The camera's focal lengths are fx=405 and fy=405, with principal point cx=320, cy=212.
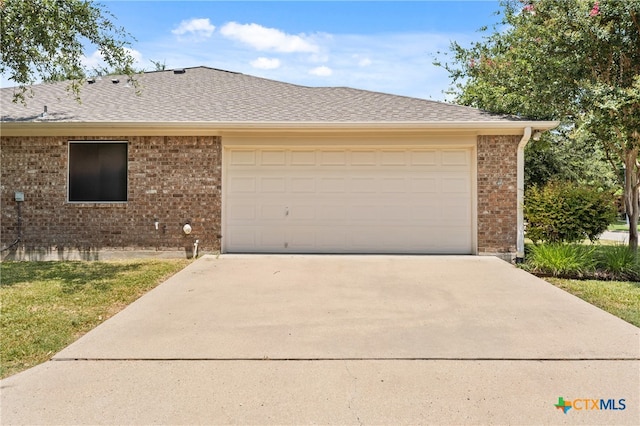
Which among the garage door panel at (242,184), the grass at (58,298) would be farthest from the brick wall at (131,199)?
the grass at (58,298)

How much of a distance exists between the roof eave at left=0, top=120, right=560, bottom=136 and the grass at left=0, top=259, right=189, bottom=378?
9.32 feet

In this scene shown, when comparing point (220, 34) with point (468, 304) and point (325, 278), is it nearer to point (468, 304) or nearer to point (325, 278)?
point (325, 278)

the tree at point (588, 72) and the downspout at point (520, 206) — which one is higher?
the tree at point (588, 72)

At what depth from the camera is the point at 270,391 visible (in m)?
3.18

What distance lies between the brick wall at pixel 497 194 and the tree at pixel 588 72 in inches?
54.8

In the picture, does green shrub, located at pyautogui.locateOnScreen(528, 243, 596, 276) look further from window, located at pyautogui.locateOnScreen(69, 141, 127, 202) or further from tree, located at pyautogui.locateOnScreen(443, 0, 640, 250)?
window, located at pyautogui.locateOnScreen(69, 141, 127, 202)

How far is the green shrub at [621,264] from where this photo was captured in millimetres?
7562

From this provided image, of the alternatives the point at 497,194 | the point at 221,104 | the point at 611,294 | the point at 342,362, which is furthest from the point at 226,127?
the point at 611,294

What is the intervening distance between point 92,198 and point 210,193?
2.67 meters

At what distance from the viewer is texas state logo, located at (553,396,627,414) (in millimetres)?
2964

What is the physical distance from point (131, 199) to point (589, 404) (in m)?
8.77

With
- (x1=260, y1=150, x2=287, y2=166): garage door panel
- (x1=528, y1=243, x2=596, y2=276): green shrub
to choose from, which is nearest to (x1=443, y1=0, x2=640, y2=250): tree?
(x1=528, y1=243, x2=596, y2=276): green shrub

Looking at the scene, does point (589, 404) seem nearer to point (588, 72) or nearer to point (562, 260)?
point (562, 260)

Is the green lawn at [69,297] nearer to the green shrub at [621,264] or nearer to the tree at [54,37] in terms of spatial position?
the green shrub at [621,264]
